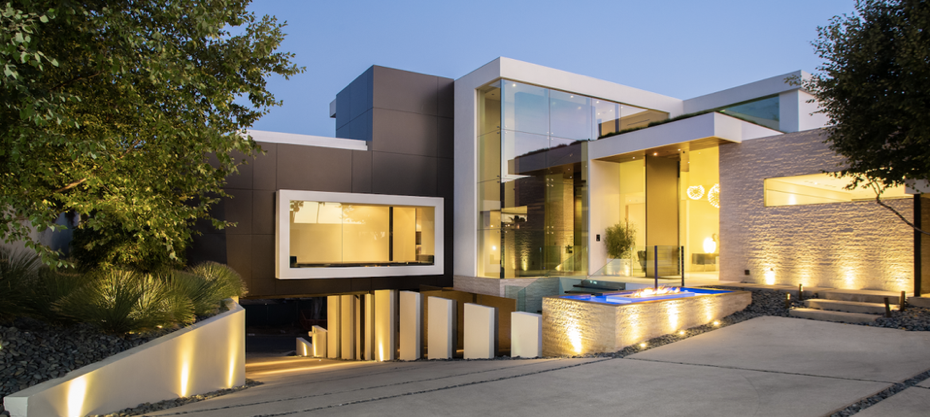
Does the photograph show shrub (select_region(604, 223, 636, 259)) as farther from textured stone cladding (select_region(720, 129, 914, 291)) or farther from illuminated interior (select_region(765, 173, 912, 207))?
illuminated interior (select_region(765, 173, 912, 207))

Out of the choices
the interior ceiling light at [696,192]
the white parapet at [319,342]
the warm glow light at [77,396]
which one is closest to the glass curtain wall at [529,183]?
the interior ceiling light at [696,192]

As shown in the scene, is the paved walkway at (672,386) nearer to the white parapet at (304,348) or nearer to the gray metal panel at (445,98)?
the gray metal panel at (445,98)

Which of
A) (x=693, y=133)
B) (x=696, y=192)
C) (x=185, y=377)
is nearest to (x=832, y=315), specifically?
(x=693, y=133)

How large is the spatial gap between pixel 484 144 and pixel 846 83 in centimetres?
870

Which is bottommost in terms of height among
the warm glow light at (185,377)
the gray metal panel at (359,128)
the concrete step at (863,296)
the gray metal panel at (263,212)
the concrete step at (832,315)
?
the warm glow light at (185,377)

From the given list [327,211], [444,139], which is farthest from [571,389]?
[444,139]

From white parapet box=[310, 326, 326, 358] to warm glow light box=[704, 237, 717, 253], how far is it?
553 inches

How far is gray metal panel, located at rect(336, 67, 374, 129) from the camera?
50.9ft

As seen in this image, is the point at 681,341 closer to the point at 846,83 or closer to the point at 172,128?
the point at 846,83

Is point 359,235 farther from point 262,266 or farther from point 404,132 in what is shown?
point 404,132

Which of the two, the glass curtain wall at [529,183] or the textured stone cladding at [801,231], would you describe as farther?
the glass curtain wall at [529,183]

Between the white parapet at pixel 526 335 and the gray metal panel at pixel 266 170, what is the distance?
7505 mm

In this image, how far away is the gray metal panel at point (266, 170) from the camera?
13766 millimetres

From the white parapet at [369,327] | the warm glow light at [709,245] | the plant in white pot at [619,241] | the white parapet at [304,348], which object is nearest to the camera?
the plant in white pot at [619,241]
